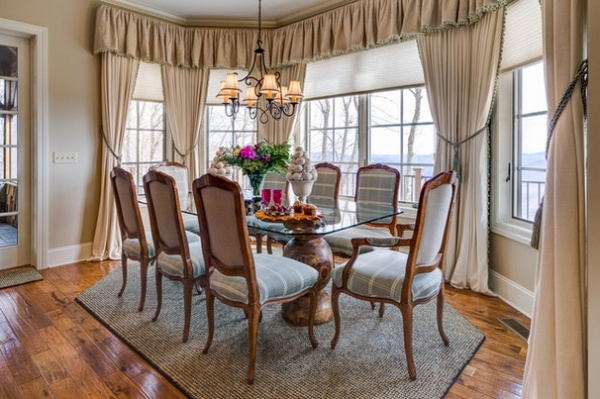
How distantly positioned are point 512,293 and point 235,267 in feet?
7.38

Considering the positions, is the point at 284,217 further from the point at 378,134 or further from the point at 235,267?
the point at 378,134

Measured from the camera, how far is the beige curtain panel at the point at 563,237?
1.31 meters

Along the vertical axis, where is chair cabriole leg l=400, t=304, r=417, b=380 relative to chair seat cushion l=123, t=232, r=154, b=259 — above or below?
A: below

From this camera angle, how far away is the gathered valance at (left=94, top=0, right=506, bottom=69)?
3.27 metres

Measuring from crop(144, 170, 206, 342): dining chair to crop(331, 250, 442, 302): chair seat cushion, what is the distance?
35.5 inches

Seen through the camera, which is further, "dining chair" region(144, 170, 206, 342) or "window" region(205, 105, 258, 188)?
"window" region(205, 105, 258, 188)

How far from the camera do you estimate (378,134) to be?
4141 millimetres

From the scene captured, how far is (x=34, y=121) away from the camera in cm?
365

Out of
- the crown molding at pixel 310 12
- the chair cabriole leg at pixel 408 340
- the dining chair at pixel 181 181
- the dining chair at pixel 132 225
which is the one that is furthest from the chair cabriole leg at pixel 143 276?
the crown molding at pixel 310 12

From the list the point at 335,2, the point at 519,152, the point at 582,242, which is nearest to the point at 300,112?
the point at 335,2

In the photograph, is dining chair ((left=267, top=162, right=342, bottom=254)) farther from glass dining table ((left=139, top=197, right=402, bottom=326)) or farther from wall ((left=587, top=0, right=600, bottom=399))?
wall ((left=587, top=0, right=600, bottom=399))

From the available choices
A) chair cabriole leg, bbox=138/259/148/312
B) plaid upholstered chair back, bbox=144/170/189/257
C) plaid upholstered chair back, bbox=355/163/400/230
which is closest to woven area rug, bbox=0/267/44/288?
chair cabriole leg, bbox=138/259/148/312

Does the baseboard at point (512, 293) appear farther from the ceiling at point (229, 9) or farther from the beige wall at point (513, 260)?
the ceiling at point (229, 9)

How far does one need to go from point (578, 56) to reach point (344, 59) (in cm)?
309
